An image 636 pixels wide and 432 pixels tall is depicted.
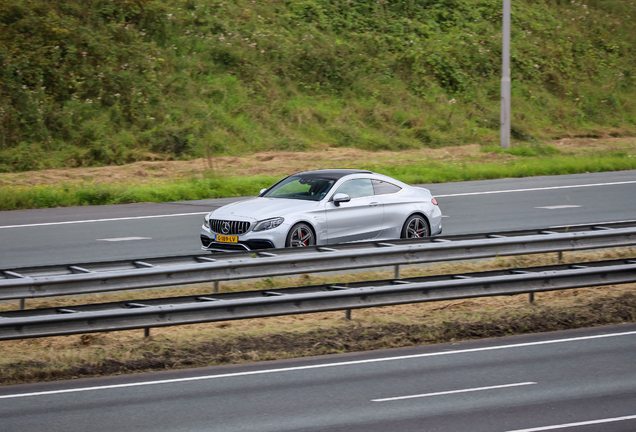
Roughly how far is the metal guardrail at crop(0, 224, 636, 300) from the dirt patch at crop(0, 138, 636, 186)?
46.7 ft

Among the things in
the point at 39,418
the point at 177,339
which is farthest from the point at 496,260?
the point at 39,418

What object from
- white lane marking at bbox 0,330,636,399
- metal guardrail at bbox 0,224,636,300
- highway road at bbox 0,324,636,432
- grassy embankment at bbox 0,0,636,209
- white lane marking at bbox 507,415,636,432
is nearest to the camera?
white lane marking at bbox 507,415,636,432

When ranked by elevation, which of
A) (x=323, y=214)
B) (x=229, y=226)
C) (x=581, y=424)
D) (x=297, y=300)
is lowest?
(x=581, y=424)

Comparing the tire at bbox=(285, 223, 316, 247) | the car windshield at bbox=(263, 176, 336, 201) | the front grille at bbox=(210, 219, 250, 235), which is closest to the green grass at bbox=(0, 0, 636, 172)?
the car windshield at bbox=(263, 176, 336, 201)

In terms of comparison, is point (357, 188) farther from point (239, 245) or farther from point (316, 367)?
point (316, 367)

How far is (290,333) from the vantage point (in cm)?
958

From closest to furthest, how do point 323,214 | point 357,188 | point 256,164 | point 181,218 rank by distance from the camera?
point 323,214 → point 357,188 → point 181,218 → point 256,164

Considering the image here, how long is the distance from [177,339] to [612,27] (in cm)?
4276

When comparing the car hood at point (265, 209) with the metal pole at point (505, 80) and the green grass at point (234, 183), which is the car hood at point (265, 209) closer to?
the green grass at point (234, 183)

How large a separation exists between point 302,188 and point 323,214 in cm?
110

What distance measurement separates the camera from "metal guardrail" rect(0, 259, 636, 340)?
8.37 m

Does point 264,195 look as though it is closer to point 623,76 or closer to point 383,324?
point 383,324

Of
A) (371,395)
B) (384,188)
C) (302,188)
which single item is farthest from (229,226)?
(371,395)

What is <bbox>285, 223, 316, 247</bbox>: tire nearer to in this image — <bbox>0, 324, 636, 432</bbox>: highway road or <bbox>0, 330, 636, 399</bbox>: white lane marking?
<bbox>0, 324, 636, 432</bbox>: highway road
